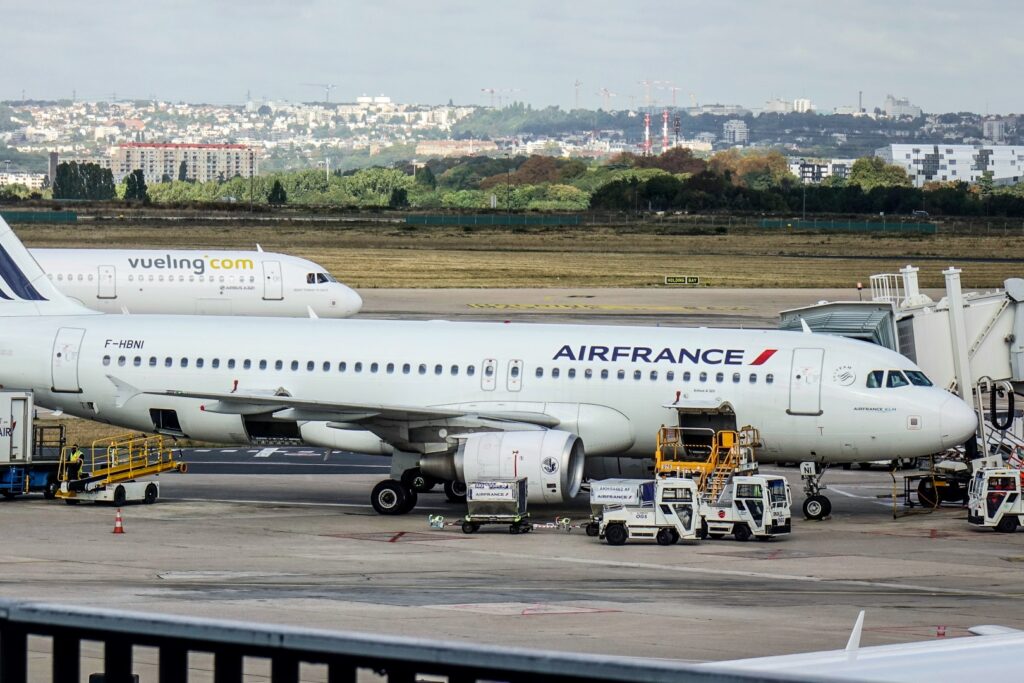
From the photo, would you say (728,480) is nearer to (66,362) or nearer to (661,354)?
(661,354)

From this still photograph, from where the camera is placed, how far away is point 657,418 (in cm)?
3650

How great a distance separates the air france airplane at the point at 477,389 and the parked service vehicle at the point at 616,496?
0.92 metres

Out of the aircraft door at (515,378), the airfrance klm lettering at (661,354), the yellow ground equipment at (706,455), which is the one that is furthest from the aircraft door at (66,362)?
the yellow ground equipment at (706,455)

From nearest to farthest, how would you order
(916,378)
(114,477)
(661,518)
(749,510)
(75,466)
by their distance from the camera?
1. (661,518)
2. (749,510)
3. (916,378)
4. (114,477)
5. (75,466)

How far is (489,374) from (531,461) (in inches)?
158

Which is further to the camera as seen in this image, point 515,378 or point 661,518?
point 515,378

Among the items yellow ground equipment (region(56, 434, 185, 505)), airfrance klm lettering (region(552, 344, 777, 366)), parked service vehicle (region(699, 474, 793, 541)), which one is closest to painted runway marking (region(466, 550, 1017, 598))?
parked service vehicle (region(699, 474, 793, 541))

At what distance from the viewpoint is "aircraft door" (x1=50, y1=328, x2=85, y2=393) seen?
38531 millimetres

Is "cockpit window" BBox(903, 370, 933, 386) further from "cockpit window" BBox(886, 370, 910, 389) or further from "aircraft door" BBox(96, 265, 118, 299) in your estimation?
"aircraft door" BBox(96, 265, 118, 299)

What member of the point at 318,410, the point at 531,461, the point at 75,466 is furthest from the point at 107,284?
the point at 531,461

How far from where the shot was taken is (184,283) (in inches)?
2822

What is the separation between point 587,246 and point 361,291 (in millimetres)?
49313

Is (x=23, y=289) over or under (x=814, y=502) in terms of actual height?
over

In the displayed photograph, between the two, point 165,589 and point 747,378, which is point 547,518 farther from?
point 165,589
